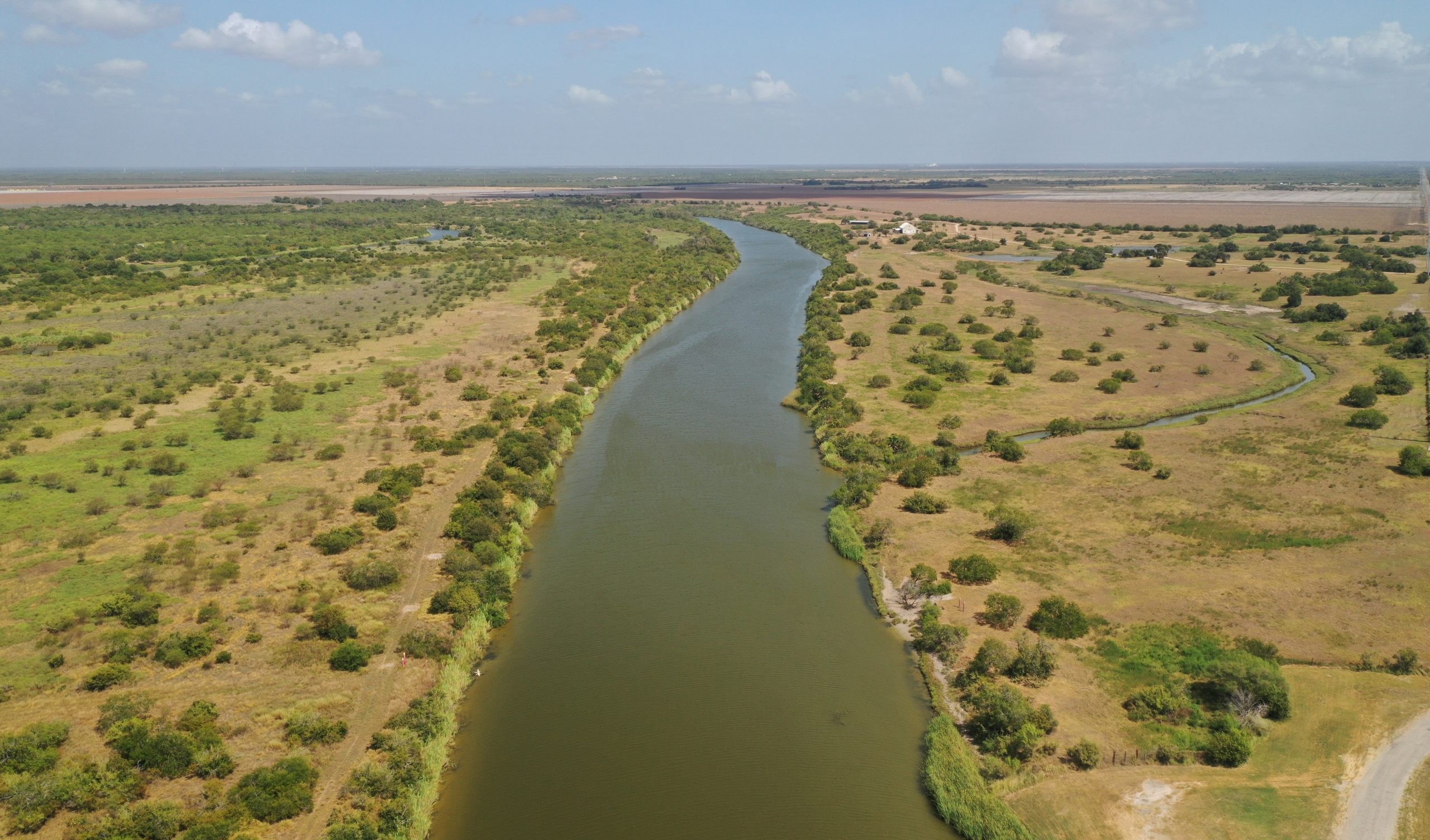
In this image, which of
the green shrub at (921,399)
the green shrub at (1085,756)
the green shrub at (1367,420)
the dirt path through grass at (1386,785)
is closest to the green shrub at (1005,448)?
the green shrub at (921,399)

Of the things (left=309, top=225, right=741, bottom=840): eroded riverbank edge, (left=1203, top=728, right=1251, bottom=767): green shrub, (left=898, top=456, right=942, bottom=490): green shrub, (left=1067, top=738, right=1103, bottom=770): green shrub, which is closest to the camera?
(left=309, top=225, right=741, bottom=840): eroded riverbank edge

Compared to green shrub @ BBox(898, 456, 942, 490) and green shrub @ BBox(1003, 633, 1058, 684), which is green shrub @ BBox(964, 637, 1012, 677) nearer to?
green shrub @ BBox(1003, 633, 1058, 684)

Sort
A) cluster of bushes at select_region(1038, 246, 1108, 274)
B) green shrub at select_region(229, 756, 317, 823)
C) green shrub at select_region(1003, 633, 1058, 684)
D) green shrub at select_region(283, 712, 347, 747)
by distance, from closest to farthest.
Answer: green shrub at select_region(229, 756, 317, 823) → green shrub at select_region(283, 712, 347, 747) → green shrub at select_region(1003, 633, 1058, 684) → cluster of bushes at select_region(1038, 246, 1108, 274)

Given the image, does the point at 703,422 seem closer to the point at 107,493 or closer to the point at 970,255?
the point at 107,493

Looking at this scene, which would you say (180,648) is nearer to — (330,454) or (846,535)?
Result: (330,454)

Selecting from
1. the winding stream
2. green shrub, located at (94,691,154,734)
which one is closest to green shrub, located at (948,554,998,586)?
the winding stream

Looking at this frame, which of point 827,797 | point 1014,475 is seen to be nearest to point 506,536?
point 827,797

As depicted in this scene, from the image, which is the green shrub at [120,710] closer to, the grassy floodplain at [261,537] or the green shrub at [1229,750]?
the grassy floodplain at [261,537]
